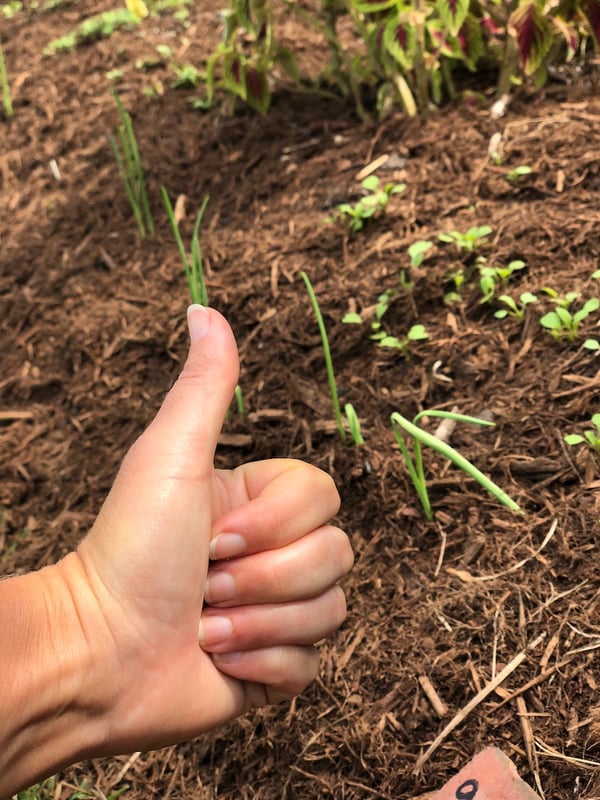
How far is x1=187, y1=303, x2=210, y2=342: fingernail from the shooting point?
1117 mm

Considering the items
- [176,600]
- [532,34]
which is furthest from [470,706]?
[532,34]

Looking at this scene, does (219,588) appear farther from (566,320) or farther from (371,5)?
(371,5)

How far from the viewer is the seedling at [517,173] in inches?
76.3

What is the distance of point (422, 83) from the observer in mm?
2260

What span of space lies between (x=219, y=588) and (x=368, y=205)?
127 centimetres

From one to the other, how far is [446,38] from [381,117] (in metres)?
0.31

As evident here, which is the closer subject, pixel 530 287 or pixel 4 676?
pixel 4 676

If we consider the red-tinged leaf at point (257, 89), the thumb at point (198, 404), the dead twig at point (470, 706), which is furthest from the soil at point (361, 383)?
the thumb at point (198, 404)

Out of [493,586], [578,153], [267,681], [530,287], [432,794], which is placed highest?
[578,153]

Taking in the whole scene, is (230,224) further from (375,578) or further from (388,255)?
(375,578)

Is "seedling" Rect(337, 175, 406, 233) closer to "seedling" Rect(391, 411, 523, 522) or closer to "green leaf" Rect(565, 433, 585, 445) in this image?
"seedling" Rect(391, 411, 523, 522)

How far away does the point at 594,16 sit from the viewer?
1994mm

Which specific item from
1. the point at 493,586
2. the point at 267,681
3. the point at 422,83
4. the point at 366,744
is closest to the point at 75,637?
the point at 267,681

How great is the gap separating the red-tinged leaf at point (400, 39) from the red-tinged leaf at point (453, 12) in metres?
0.10
